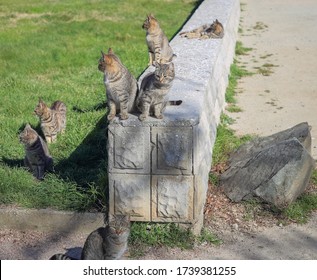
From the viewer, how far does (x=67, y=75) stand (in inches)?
467

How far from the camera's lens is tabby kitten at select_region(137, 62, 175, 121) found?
5.81 metres

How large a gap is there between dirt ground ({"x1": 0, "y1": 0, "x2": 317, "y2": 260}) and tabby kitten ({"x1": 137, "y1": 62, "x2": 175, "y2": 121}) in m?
1.12

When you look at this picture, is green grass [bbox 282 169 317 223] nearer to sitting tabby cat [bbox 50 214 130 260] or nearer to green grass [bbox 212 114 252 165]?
green grass [bbox 212 114 252 165]

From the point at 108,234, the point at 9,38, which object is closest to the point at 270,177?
the point at 108,234

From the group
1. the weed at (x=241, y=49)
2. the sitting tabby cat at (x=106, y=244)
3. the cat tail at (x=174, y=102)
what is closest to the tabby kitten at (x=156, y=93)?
the cat tail at (x=174, y=102)

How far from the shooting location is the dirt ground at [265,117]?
5812 millimetres

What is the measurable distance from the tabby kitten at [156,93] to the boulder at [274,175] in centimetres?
119

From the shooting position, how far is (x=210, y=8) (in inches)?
545

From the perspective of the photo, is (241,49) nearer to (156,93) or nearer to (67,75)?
(67,75)

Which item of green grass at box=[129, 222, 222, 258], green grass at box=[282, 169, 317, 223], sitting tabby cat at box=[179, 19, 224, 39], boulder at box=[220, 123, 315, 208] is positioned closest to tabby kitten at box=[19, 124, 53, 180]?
green grass at box=[129, 222, 222, 258]

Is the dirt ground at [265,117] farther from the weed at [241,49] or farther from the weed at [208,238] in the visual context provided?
the weed at [241,49]

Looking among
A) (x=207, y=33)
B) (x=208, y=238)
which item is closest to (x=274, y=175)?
(x=208, y=238)

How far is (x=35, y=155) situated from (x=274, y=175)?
2427mm

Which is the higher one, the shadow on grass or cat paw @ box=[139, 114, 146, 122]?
cat paw @ box=[139, 114, 146, 122]
